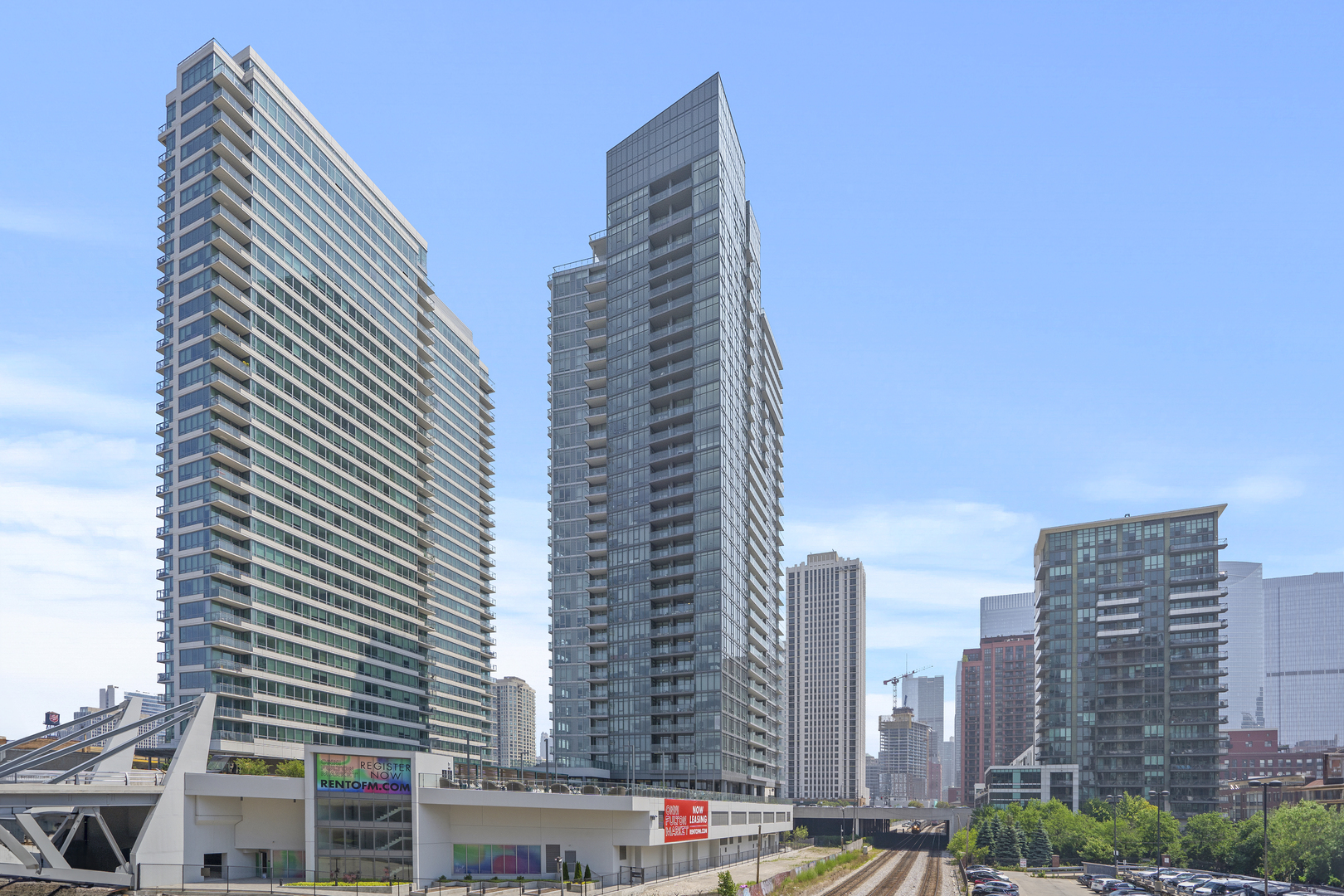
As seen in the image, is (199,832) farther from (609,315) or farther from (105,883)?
(609,315)

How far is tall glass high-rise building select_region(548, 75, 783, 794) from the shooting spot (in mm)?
135625

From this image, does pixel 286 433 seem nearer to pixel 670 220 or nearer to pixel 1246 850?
pixel 670 220

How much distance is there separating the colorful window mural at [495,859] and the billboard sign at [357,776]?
746cm

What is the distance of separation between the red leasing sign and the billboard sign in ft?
76.1

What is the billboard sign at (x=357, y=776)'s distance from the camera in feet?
244

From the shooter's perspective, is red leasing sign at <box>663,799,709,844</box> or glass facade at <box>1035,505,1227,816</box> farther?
glass facade at <box>1035,505,1227,816</box>

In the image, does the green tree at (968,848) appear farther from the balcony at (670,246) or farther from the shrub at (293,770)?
the balcony at (670,246)

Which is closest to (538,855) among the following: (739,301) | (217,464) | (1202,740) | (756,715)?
(217,464)

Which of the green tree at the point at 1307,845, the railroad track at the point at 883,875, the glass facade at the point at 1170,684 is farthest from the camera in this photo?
the glass facade at the point at 1170,684

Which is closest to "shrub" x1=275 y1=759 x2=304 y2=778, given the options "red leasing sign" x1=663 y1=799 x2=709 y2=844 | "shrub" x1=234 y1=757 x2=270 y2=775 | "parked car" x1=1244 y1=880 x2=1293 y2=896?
"shrub" x1=234 y1=757 x2=270 y2=775

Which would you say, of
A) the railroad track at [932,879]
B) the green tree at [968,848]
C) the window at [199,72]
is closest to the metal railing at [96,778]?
the railroad track at [932,879]

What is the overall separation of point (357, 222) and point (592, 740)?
8127 centimetres

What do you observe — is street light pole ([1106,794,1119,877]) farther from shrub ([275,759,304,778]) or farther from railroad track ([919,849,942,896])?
shrub ([275,759,304,778])

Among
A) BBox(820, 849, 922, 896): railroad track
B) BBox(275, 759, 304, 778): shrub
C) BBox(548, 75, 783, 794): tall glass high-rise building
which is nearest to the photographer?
BBox(820, 849, 922, 896): railroad track
